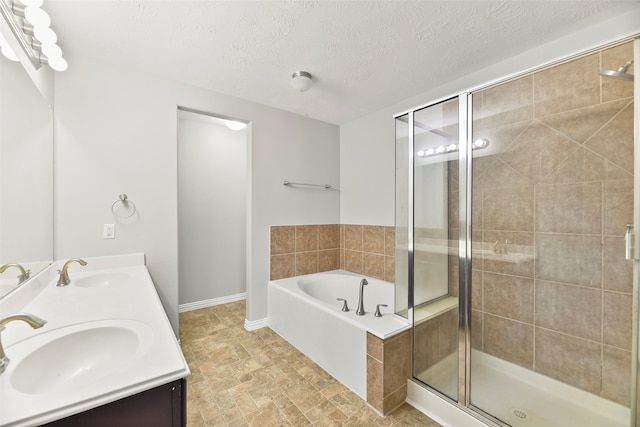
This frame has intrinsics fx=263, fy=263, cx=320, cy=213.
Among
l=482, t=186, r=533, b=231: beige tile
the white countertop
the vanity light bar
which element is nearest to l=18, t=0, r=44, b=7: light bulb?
the white countertop

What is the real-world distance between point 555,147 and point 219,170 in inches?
134

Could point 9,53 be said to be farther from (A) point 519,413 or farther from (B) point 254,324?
(A) point 519,413

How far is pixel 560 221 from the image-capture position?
1.74 m

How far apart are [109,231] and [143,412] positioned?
181 centimetres

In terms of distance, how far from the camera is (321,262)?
3.22 meters

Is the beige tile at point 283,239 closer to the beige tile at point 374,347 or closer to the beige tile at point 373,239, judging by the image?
the beige tile at point 373,239

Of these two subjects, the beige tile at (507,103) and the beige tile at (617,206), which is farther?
the beige tile at (507,103)

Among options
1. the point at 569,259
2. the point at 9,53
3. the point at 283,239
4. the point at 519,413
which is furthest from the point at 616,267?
the point at 9,53

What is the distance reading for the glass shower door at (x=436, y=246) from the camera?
1.73 meters

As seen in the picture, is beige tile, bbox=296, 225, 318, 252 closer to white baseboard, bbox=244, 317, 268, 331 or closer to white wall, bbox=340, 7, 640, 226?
white wall, bbox=340, 7, 640, 226

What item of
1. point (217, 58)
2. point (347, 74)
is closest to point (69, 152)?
point (217, 58)

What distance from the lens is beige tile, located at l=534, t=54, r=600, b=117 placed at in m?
1.48

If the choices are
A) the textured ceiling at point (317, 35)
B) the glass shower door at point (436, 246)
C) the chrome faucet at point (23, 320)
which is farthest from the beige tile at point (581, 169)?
the chrome faucet at point (23, 320)

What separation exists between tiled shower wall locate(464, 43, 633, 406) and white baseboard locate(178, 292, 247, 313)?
114 inches
